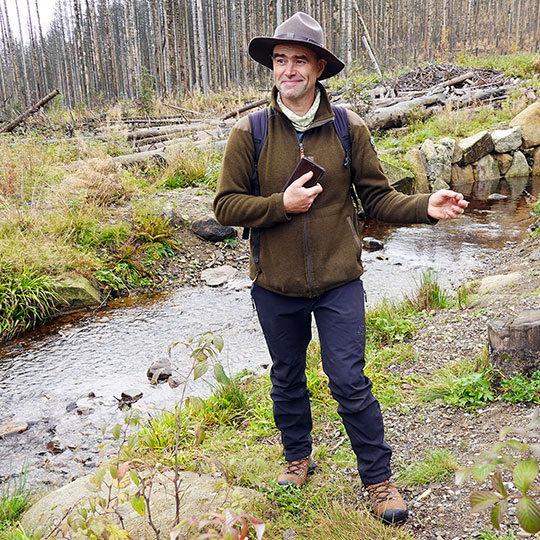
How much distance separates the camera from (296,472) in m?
2.99

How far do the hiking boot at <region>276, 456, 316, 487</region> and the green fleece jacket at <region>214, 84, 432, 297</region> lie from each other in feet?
3.56

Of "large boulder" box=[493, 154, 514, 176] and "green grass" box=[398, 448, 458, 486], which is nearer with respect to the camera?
"green grass" box=[398, 448, 458, 486]

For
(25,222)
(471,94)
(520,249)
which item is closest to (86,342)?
(25,222)

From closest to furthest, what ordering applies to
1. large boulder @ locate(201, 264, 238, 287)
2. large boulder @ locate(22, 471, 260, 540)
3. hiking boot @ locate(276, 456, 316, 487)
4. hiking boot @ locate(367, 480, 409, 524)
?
large boulder @ locate(22, 471, 260, 540), hiking boot @ locate(367, 480, 409, 524), hiking boot @ locate(276, 456, 316, 487), large boulder @ locate(201, 264, 238, 287)

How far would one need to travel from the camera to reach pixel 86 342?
5.88 meters

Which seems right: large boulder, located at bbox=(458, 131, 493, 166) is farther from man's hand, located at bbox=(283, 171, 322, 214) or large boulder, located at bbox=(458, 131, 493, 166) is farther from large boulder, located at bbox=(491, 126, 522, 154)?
man's hand, located at bbox=(283, 171, 322, 214)

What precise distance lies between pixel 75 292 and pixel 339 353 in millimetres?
4952

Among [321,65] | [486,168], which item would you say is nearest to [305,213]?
[321,65]

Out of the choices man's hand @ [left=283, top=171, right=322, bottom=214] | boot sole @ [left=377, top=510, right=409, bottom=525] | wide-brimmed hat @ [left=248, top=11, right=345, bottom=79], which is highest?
wide-brimmed hat @ [left=248, top=11, right=345, bottom=79]

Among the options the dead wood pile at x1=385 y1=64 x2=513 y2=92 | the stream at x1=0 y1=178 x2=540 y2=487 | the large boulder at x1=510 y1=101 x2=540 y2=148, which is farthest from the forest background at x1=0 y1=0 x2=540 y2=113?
the stream at x1=0 y1=178 x2=540 y2=487

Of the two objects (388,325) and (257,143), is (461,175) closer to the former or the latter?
(388,325)

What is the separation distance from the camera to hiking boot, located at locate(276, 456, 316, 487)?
116 inches

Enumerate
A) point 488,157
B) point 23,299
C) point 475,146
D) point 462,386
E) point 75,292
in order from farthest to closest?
point 488,157, point 475,146, point 75,292, point 23,299, point 462,386

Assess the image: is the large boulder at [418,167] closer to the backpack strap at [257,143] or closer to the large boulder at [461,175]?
the large boulder at [461,175]
